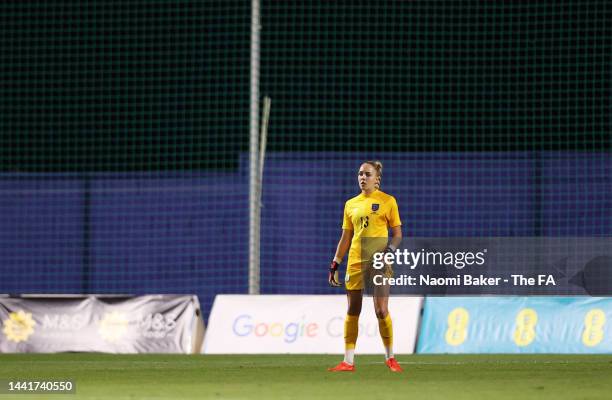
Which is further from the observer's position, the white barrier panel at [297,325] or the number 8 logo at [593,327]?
the white barrier panel at [297,325]

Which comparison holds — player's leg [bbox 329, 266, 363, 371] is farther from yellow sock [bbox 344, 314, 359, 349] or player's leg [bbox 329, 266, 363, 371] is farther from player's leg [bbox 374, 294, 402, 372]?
player's leg [bbox 374, 294, 402, 372]

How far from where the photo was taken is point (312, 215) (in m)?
20.5

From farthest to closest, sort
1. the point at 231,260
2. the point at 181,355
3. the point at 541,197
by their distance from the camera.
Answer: the point at 231,260
the point at 541,197
the point at 181,355

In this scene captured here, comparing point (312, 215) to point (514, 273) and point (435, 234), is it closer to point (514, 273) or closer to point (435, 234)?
point (435, 234)

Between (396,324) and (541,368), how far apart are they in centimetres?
426

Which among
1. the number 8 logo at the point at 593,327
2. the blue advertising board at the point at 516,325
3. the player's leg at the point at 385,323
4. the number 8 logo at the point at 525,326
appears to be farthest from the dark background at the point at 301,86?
the player's leg at the point at 385,323

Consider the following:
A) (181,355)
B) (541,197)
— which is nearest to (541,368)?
(181,355)

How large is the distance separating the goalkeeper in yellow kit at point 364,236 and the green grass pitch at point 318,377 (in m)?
0.39

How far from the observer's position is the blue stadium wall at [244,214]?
19719mm

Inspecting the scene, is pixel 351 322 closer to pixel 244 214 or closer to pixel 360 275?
pixel 360 275

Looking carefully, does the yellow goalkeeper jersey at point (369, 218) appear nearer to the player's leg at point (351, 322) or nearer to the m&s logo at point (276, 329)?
the player's leg at point (351, 322)

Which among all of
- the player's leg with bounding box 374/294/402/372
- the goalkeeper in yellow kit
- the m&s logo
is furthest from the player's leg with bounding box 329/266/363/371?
the m&s logo

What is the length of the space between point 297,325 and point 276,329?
0.96ft

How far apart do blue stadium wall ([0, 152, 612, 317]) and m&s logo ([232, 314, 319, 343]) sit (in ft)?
16.2
